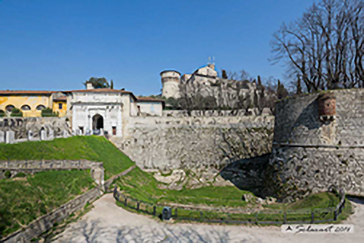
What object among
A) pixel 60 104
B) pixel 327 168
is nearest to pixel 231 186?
pixel 327 168

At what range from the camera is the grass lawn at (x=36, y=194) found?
26.3 feet

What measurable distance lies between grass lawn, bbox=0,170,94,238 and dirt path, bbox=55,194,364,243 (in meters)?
1.51

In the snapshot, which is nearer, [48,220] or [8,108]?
[48,220]

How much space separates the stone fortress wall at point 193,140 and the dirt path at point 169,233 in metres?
17.9

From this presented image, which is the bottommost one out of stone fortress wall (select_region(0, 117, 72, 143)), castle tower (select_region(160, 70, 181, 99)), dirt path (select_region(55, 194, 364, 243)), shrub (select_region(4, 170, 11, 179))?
dirt path (select_region(55, 194, 364, 243))

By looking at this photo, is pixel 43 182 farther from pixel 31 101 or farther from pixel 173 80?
pixel 173 80

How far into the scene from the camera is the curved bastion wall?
14.1 meters

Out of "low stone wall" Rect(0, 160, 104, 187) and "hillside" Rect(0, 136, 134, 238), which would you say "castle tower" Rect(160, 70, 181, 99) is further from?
"low stone wall" Rect(0, 160, 104, 187)

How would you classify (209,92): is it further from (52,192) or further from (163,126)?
(52,192)

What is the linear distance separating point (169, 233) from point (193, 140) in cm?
2087

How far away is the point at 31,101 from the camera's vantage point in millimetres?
35125

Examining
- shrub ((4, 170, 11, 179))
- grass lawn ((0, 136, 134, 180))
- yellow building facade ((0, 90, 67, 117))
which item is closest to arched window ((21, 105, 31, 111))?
yellow building facade ((0, 90, 67, 117))

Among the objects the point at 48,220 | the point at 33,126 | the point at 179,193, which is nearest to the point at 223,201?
the point at 179,193

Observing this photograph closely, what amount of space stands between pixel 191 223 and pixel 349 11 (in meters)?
21.2
